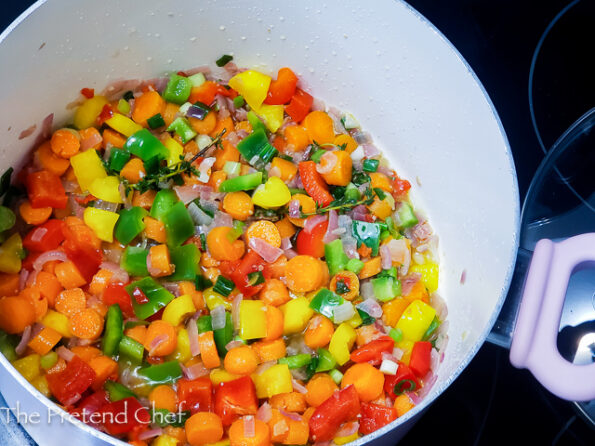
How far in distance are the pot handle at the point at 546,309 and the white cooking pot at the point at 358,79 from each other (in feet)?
0.25

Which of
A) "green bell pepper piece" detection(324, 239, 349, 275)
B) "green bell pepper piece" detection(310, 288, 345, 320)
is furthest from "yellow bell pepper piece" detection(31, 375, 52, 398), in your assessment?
"green bell pepper piece" detection(324, 239, 349, 275)

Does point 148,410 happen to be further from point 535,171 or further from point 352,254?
point 535,171

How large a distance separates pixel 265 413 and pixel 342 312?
1.25ft

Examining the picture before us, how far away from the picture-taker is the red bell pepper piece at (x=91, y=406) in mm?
1719

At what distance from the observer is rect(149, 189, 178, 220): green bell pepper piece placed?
6.75 feet

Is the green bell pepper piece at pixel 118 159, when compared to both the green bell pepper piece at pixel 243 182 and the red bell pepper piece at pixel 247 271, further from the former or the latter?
the red bell pepper piece at pixel 247 271

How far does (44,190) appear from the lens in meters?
1.99

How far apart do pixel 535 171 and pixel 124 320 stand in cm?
156

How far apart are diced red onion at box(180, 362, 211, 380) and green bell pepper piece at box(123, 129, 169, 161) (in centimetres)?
69

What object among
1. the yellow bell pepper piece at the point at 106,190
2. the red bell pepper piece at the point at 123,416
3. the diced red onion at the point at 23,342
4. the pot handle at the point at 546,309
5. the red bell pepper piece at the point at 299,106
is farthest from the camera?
the red bell pepper piece at the point at 299,106

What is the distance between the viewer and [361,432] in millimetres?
1876

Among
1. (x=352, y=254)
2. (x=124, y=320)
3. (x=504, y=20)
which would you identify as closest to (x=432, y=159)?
(x=352, y=254)

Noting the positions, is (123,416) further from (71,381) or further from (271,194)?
(271,194)

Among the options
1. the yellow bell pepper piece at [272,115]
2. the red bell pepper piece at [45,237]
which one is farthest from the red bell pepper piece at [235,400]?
the yellow bell pepper piece at [272,115]
